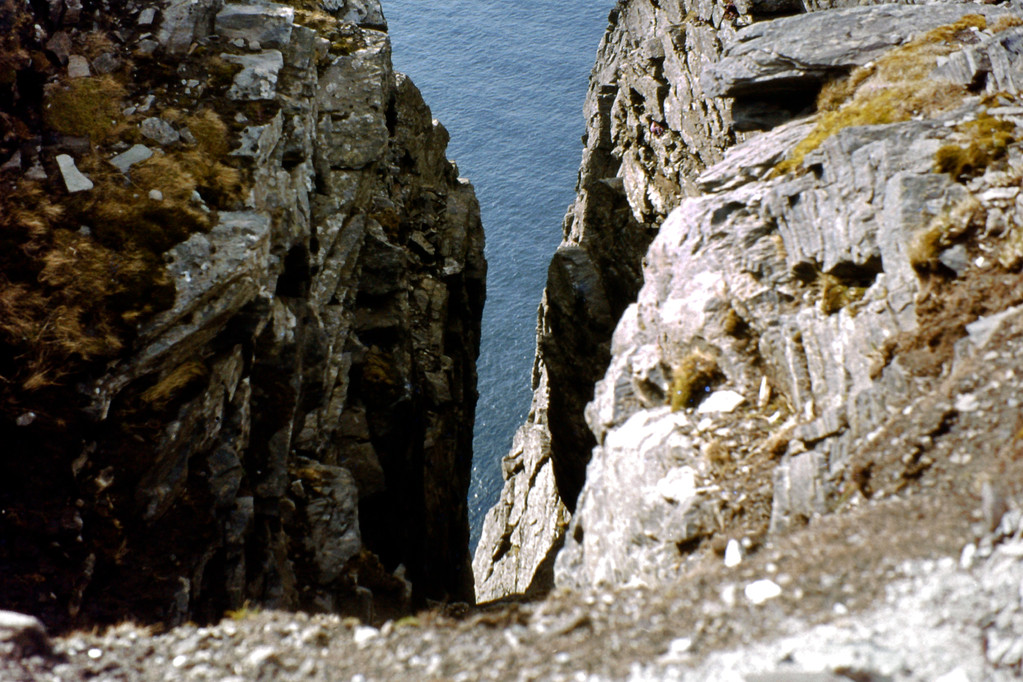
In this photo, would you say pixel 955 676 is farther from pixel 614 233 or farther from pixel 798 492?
pixel 614 233

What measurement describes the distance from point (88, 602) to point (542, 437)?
31890mm

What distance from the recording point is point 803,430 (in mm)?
10383

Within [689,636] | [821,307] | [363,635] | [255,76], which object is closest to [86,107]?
[255,76]

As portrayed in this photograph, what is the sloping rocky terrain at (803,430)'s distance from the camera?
23.6 feet

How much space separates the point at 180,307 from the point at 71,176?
12.7ft

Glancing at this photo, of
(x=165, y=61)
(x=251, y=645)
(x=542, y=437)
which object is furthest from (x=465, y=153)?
(x=251, y=645)

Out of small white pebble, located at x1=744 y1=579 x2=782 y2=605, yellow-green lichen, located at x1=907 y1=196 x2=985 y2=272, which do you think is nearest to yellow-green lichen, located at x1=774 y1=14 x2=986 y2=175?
yellow-green lichen, located at x1=907 y1=196 x2=985 y2=272

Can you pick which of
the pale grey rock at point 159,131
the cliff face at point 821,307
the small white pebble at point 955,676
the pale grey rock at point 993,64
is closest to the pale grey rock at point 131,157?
the pale grey rock at point 159,131

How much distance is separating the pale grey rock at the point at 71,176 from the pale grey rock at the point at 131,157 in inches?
28.8

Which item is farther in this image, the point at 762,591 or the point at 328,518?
the point at 328,518

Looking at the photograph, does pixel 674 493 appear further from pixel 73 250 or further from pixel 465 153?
pixel 465 153

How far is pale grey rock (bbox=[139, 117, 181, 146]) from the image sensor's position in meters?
15.5

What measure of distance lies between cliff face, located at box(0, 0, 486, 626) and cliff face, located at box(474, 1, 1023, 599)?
8.62 metres

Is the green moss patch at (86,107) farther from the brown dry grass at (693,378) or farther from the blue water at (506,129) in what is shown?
the blue water at (506,129)
